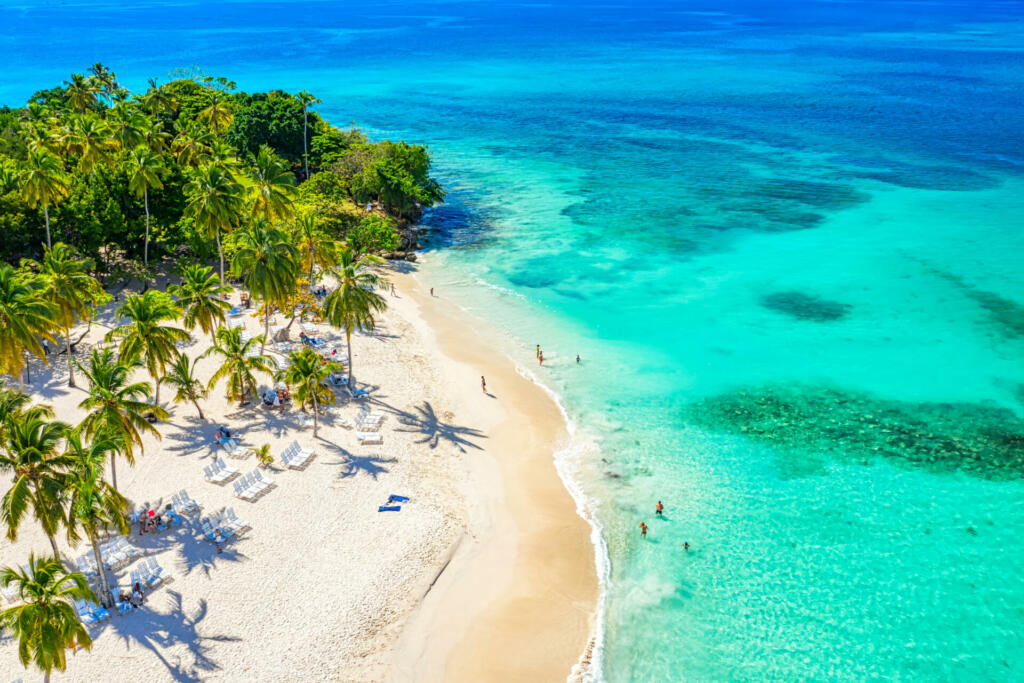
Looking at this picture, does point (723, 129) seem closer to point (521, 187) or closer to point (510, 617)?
point (521, 187)

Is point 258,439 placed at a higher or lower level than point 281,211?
lower

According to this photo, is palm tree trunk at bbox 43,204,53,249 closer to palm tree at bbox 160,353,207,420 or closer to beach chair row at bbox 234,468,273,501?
palm tree at bbox 160,353,207,420

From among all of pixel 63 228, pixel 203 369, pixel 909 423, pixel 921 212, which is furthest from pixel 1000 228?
pixel 63 228

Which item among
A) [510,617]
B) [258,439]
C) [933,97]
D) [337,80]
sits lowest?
[510,617]

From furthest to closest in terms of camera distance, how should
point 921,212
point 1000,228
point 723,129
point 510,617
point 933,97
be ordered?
1. point 933,97
2. point 723,129
3. point 921,212
4. point 1000,228
5. point 510,617

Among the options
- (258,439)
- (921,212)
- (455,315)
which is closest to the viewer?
(258,439)

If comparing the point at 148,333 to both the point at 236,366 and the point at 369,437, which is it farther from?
the point at 369,437

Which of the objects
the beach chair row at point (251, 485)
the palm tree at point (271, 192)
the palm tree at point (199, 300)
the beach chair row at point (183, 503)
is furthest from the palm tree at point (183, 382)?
the palm tree at point (271, 192)
